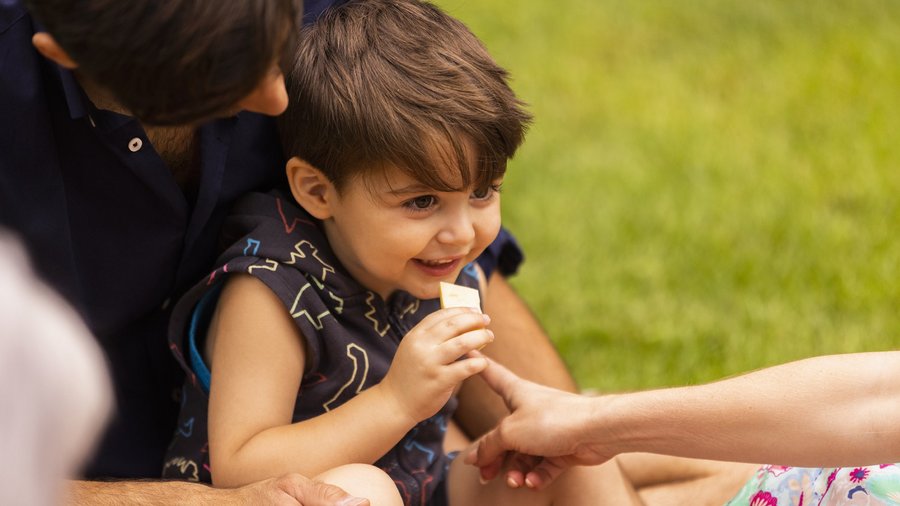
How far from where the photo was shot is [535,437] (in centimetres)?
230

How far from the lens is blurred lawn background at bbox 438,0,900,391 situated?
366cm

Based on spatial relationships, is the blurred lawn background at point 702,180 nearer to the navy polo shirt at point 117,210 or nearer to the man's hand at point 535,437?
the navy polo shirt at point 117,210

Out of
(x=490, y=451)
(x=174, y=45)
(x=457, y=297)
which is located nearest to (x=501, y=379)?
(x=490, y=451)

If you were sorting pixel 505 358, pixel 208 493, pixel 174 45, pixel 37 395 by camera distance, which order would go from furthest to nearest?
pixel 505 358
pixel 208 493
pixel 174 45
pixel 37 395

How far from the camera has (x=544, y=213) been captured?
4.41m

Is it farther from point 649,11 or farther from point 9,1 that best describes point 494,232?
point 649,11

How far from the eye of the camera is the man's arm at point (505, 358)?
113 inches

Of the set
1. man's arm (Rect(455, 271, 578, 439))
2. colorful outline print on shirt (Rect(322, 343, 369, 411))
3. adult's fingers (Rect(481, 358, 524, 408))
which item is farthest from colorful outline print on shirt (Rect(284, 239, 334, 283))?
man's arm (Rect(455, 271, 578, 439))

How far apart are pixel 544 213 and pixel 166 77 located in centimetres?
276

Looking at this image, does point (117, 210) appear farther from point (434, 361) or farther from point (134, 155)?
point (434, 361)

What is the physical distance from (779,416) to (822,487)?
0.66 feet

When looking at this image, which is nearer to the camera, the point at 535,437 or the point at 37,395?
the point at 37,395

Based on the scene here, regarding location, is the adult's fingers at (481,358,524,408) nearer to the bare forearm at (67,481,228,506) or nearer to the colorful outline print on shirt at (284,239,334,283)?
the colorful outline print on shirt at (284,239,334,283)

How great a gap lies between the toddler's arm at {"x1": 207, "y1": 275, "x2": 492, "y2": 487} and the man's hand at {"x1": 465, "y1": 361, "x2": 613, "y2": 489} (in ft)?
0.73
